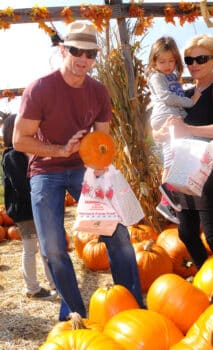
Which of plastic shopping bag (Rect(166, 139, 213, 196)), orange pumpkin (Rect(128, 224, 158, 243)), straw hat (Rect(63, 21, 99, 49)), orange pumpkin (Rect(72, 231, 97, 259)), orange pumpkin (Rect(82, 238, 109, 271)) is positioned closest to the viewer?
plastic shopping bag (Rect(166, 139, 213, 196))

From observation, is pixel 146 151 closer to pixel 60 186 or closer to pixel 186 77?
pixel 60 186

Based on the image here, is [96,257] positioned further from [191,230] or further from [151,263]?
[191,230]

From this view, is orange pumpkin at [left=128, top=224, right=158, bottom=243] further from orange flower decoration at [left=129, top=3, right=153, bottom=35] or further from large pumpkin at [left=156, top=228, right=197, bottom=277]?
orange flower decoration at [left=129, top=3, right=153, bottom=35]

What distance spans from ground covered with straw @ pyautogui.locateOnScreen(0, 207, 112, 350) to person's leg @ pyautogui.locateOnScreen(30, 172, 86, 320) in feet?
1.20

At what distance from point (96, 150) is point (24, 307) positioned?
4.91 feet

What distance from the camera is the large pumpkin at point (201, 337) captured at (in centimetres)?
175

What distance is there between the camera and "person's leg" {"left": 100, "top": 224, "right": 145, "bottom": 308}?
2.90 m

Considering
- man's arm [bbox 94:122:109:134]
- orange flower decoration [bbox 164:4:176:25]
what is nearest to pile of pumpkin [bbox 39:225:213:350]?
man's arm [bbox 94:122:109:134]

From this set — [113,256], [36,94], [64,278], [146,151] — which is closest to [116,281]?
[113,256]

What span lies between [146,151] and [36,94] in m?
2.46

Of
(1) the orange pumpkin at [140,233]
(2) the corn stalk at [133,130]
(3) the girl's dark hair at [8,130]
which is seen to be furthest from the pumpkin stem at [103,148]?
(2) the corn stalk at [133,130]

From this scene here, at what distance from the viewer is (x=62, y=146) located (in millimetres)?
2783

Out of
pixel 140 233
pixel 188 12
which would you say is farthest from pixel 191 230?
pixel 188 12

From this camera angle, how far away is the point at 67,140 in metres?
2.93
